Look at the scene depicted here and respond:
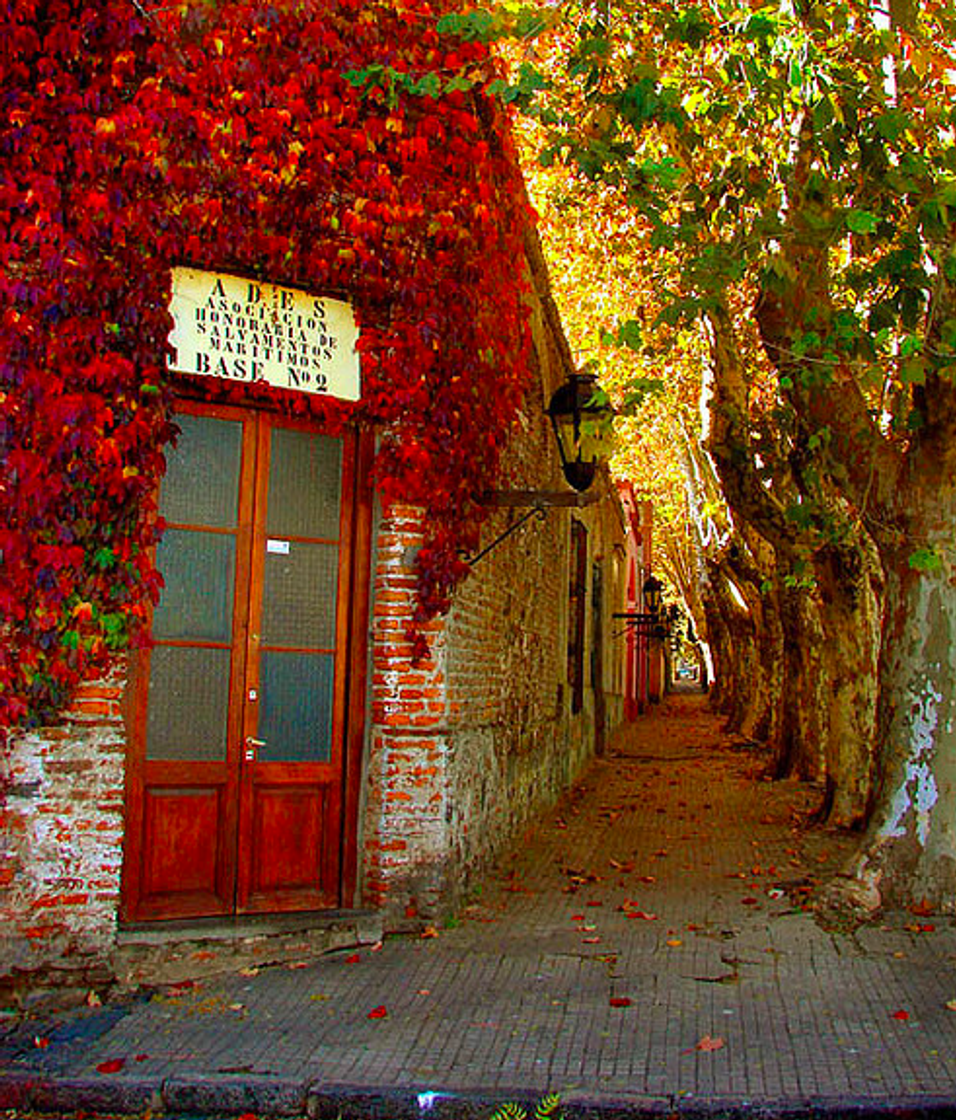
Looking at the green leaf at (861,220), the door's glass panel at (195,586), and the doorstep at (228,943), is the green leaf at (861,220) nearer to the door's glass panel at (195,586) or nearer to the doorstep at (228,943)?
the door's glass panel at (195,586)

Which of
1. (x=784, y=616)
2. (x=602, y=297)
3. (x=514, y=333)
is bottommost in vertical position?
(x=784, y=616)

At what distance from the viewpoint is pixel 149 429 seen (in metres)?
6.27

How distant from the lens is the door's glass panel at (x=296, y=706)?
6.87 m

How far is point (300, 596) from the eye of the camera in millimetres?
7023

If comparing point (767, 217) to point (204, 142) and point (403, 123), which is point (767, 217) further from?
point (204, 142)

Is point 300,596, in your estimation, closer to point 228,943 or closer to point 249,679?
point 249,679

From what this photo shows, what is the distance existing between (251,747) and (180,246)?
111 inches

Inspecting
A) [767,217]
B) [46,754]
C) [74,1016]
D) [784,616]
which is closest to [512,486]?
[767,217]

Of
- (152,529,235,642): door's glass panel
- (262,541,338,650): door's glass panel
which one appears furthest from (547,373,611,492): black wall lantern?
(152,529,235,642): door's glass panel

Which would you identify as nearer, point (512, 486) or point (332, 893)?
point (332, 893)

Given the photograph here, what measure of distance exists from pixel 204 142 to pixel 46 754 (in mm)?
3381

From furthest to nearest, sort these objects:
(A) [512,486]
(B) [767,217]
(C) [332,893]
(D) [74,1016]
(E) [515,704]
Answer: (E) [515,704]
(A) [512,486]
(B) [767,217]
(C) [332,893]
(D) [74,1016]

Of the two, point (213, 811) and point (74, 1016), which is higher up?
point (213, 811)

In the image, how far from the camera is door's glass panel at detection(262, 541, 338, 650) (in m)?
6.93
